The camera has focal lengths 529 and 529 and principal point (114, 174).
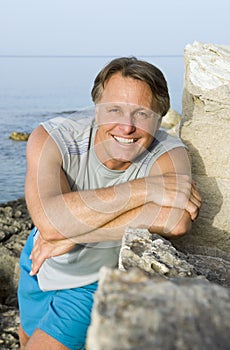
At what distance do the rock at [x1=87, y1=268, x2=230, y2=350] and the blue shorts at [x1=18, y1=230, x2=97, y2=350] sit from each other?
6.29 ft

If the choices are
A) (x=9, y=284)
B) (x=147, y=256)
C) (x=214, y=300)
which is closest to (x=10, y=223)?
(x=9, y=284)

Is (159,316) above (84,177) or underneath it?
above

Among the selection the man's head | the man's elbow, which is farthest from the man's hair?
the man's elbow

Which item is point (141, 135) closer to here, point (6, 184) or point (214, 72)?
point (214, 72)

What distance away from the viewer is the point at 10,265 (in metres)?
5.59

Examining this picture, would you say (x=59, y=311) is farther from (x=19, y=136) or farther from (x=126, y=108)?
(x=19, y=136)

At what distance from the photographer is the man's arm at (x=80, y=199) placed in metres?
2.84

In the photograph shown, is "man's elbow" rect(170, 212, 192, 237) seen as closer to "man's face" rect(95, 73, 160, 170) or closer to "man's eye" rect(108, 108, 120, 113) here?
"man's face" rect(95, 73, 160, 170)

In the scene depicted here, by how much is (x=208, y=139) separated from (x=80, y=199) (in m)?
1.11

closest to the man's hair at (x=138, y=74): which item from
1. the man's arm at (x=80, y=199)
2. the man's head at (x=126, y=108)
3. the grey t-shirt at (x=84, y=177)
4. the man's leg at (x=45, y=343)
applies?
the man's head at (x=126, y=108)

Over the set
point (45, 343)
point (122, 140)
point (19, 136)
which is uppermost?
point (122, 140)

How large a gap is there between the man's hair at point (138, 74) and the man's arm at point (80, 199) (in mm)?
507

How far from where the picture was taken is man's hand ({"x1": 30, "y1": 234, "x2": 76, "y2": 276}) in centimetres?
303

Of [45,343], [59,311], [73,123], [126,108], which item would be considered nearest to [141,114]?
[126,108]
